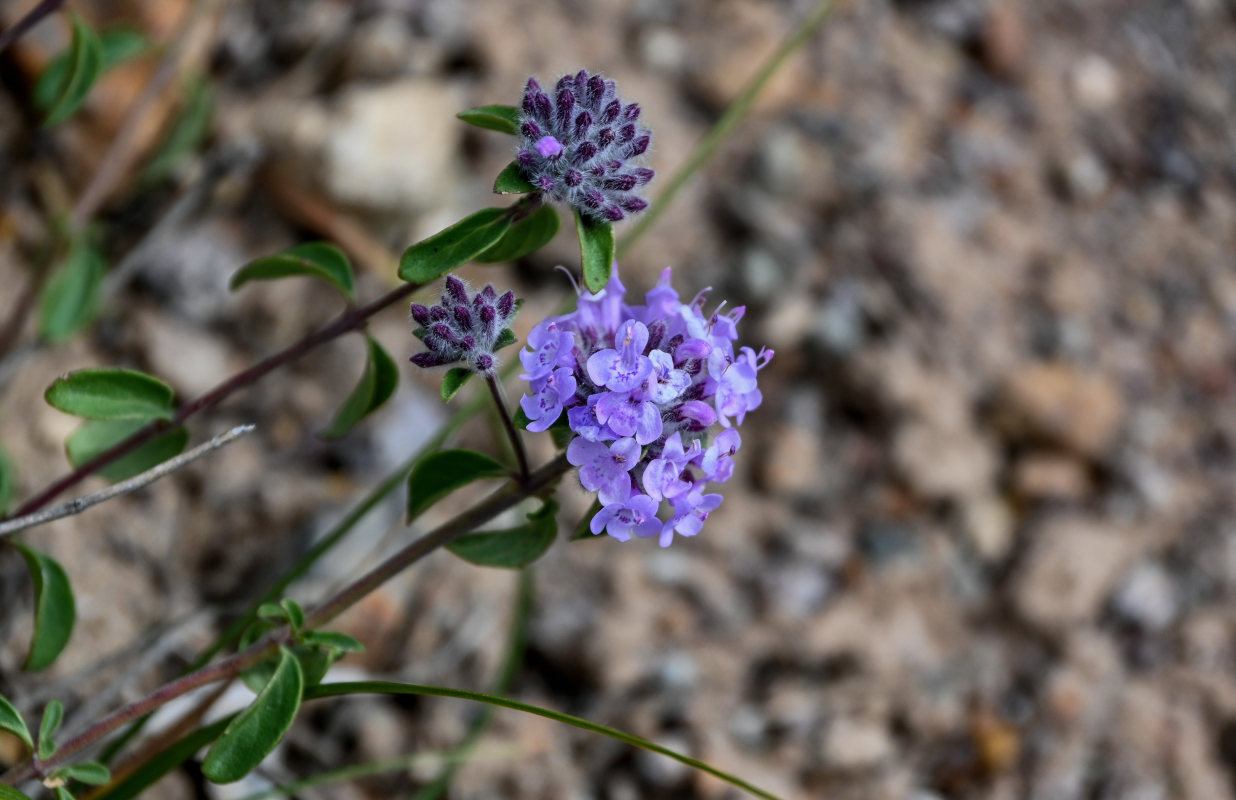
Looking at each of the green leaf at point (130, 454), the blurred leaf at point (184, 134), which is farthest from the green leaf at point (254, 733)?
the blurred leaf at point (184, 134)

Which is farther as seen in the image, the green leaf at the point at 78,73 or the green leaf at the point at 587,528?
the green leaf at the point at 78,73

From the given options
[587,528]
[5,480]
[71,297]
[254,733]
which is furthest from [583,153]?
[71,297]

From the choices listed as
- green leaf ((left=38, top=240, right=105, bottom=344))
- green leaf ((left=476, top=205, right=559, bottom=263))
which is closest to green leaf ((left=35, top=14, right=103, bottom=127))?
green leaf ((left=38, top=240, right=105, bottom=344))

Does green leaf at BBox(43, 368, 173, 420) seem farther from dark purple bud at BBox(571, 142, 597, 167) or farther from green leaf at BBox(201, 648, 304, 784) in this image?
dark purple bud at BBox(571, 142, 597, 167)

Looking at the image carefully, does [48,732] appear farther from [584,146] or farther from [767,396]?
[767,396]

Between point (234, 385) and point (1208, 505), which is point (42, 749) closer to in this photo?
point (234, 385)

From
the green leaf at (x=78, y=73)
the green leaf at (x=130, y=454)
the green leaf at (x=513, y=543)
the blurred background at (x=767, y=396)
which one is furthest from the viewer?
the blurred background at (x=767, y=396)

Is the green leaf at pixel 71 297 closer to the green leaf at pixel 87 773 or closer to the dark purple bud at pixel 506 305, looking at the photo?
the green leaf at pixel 87 773
